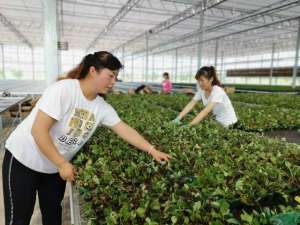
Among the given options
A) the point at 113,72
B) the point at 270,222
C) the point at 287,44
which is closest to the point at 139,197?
the point at 270,222

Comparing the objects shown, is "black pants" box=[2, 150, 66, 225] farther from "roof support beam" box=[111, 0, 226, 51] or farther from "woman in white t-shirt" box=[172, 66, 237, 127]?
"roof support beam" box=[111, 0, 226, 51]

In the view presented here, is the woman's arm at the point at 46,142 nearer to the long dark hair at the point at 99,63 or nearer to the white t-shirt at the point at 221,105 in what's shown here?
the long dark hair at the point at 99,63

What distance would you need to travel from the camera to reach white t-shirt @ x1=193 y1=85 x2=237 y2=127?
11.7 ft

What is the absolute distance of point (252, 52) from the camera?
117 feet

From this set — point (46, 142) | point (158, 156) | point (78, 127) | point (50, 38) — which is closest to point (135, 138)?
point (158, 156)

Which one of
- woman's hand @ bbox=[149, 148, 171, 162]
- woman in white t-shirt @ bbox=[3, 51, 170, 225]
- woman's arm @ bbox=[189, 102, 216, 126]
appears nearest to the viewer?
woman in white t-shirt @ bbox=[3, 51, 170, 225]

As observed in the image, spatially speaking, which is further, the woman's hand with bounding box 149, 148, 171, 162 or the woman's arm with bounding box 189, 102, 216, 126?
the woman's arm with bounding box 189, 102, 216, 126

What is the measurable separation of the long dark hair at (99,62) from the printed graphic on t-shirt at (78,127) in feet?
0.88

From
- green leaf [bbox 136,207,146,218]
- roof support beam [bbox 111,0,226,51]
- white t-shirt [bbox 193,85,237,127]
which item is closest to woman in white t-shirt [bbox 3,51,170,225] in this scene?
green leaf [bbox 136,207,146,218]

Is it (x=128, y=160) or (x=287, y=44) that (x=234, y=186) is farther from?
(x=287, y=44)

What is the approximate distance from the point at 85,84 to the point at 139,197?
2.74 ft

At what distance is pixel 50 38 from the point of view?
25.1ft

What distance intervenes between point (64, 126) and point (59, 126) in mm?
32

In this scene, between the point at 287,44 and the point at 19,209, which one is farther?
the point at 287,44
